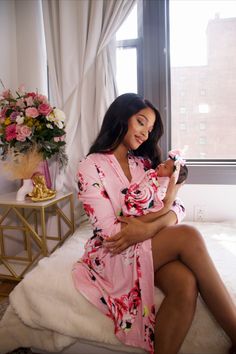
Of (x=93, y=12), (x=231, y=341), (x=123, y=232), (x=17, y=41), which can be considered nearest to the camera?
(x=231, y=341)

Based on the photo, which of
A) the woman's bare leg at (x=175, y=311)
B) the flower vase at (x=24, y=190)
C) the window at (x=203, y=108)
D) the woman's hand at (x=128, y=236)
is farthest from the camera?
the window at (x=203, y=108)

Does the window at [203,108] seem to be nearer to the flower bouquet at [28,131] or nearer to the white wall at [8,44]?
the flower bouquet at [28,131]

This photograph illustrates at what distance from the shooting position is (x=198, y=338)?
1015 mm

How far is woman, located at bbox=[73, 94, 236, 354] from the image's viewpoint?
96 cm

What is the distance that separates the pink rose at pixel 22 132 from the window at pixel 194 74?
0.88m

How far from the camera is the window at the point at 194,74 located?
1.96m

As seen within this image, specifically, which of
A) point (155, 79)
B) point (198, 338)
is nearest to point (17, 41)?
point (155, 79)

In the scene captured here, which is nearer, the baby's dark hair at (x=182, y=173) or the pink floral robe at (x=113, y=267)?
the pink floral robe at (x=113, y=267)

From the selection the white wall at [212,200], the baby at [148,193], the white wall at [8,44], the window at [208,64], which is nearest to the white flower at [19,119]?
the white wall at [8,44]

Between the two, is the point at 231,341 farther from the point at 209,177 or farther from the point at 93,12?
the point at 93,12

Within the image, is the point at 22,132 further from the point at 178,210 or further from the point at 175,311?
the point at 175,311

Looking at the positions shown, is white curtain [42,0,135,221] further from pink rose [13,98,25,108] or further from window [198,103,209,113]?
window [198,103,209,113]

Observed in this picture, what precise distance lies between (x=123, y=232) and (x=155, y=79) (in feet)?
4.26

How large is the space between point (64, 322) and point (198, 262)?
562 millimetres
